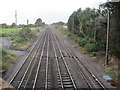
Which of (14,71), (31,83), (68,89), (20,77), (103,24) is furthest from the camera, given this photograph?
(103,24)

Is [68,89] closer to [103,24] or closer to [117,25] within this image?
[117,25]

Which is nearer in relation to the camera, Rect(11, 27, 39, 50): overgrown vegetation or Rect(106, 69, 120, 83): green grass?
Rect(106, 69, 120, 83): green grass

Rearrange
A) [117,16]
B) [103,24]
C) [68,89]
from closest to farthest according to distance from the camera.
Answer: [68,89] → [117,16] → [103,24]

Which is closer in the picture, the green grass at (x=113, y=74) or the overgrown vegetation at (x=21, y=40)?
the green grass at (x=113, y=74)

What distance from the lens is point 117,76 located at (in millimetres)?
12586

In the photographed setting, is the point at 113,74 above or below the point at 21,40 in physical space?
below

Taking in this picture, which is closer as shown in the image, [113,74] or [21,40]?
[113,74]

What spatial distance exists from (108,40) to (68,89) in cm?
702

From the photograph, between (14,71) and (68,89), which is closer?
(68,89)

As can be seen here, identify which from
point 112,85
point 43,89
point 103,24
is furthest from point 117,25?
point 43,89

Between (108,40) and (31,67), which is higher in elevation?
(108,40)

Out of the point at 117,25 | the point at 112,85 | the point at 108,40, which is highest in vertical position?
the point at 117,25

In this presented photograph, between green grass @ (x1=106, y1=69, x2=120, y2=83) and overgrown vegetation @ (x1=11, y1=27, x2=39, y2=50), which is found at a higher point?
overgrown vegetation @ (x1=11, y1=27, x2=39, y2=50)

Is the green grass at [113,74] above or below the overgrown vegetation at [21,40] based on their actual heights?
below
